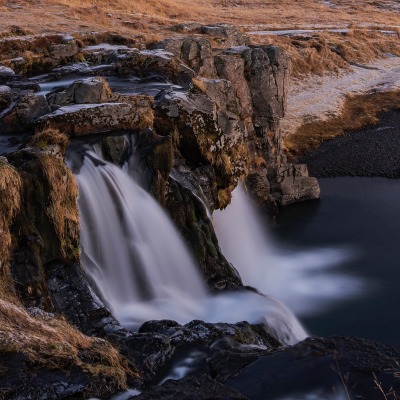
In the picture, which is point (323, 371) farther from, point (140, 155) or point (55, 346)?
point (140, 155)

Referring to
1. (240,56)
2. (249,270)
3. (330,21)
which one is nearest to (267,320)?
(249,270)

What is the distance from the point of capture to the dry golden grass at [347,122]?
36938mm

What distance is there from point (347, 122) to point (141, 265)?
28063 mm

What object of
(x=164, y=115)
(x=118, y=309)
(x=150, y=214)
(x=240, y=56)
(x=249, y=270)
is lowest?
(x=249, y=270)

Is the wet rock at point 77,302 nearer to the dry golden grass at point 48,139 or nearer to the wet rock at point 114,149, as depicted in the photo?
the dry golden grass at point 48,139

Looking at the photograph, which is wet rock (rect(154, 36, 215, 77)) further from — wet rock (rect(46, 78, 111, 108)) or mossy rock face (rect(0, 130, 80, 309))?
mossy rock face (rect(0, 130, 80, 309))

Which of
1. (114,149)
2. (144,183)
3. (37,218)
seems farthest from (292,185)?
(37,218)

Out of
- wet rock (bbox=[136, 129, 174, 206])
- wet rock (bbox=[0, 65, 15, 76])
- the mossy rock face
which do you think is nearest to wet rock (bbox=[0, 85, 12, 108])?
wet rock (bbox=[0, 65, 15, 76])

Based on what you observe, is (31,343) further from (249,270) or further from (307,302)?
(249,270)

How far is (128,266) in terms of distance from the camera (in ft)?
51.3

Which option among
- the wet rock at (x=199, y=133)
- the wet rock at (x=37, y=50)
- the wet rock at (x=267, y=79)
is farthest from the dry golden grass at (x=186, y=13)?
the wet rock at (x=199, y=133)

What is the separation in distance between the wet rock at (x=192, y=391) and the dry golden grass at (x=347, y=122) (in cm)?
2766

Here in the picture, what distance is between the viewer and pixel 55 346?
9.26m

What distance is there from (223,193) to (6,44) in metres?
14.5
